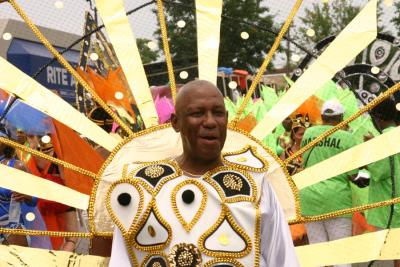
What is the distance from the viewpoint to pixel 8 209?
575 cm

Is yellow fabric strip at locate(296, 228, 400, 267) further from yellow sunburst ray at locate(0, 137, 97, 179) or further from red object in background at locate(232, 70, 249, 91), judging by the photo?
red object in background at locate(232, 70, 249, 91)

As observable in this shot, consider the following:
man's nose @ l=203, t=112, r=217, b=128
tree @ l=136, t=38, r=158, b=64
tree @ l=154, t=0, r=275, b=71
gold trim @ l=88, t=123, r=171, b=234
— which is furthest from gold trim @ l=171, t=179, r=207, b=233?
tree @ l=136, t=38, r=158, b=64

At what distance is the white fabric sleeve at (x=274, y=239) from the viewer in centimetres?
274

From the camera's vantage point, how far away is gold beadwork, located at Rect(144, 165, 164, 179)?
2820mm

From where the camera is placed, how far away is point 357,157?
364cm

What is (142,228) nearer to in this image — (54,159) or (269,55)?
(54,159)

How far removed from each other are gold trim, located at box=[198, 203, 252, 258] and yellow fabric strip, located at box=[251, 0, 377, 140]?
1.09 metres

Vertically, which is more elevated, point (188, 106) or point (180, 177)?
point (188, 106)

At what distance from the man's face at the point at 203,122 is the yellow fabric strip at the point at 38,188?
95cm

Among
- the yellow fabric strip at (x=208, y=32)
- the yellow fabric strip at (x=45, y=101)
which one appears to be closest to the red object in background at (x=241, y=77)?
the yellow fabric strip at (x=208, y=32)

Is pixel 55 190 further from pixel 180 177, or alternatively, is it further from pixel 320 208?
pixel 320 208

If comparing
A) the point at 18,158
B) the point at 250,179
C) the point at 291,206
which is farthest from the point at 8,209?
the point at 250,179

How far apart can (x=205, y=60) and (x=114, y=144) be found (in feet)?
1.99

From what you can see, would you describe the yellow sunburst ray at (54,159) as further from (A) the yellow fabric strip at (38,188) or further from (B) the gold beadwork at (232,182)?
(B) the gold beadwork at (232,182)
